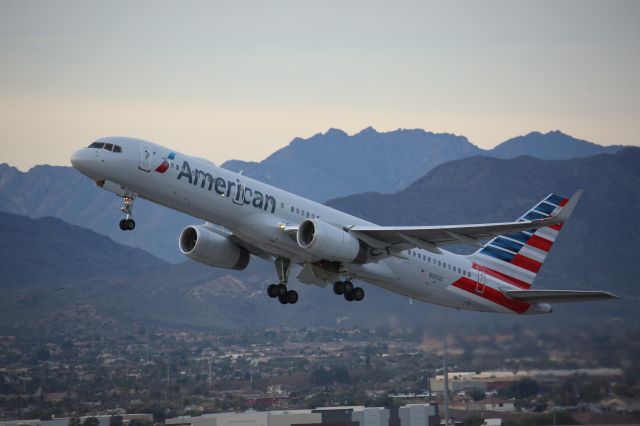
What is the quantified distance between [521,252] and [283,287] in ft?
35.7

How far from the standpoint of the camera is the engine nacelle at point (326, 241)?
44.9 m

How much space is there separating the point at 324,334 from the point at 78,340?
25.0 meters

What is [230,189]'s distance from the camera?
4488cm

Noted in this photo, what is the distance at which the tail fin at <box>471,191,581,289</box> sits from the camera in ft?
171

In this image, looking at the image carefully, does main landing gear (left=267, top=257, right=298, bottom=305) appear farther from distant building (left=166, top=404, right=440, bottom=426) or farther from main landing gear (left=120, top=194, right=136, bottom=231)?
distant building (left=166, top=404, right=440, bottom=426)

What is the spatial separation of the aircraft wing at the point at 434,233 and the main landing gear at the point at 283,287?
12.0 ft

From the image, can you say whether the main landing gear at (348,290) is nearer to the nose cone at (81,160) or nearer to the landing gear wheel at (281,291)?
the landing gear wheel at (281,291)

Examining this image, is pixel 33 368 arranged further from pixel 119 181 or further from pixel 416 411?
pixel 119 181

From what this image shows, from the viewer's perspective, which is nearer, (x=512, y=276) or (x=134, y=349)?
(x=512, y=276)

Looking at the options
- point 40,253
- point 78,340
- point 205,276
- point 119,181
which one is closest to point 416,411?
point 119,181

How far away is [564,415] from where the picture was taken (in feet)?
166

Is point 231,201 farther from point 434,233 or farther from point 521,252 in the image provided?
point 521,252

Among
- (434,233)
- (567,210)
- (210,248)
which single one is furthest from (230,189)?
(567,210)

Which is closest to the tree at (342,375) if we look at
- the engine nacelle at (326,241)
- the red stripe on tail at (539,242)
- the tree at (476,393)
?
the tree at (476,393)
